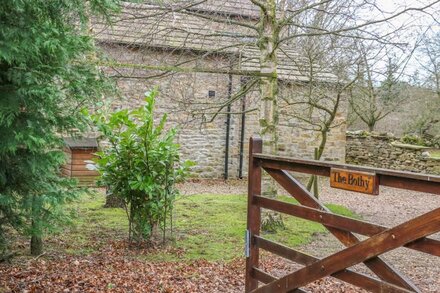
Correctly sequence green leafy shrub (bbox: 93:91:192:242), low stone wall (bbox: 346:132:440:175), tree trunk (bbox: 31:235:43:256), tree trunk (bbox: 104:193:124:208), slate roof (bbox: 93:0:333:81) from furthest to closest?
low stone wall (bbox: 346:132:440:175)
tree trunk (bbox: 104:193:124:208)
slate roof (bbox: 93:0:333:81)
green leafy shrub (bbox: 93:91:192:242)
tree trunk (bbox: 31:235:43:256)

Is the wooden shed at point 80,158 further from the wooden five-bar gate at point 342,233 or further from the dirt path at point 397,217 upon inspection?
the wooden five-bar gate at point 342,233

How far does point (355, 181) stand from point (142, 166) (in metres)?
3.83

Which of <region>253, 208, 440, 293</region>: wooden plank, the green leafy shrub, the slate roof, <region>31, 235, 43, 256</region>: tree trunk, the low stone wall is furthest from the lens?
the low stone wall

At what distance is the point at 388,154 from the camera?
54.3 feet

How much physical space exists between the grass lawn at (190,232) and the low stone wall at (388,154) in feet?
22.6

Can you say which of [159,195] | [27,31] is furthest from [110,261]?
[27,31]

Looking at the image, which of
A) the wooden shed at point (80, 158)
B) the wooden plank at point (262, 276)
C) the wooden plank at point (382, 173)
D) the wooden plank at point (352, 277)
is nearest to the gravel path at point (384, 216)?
the wooden plank at point (262, 276)

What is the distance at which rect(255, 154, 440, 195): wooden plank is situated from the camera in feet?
7.43

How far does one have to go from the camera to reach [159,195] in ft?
20.0

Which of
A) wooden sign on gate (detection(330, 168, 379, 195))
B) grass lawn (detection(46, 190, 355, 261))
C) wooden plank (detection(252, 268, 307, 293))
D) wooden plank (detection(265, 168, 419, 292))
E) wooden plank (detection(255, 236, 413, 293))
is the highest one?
wooden sign on gate (detection(330, 168, 379, 195))

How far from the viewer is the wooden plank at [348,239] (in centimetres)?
257

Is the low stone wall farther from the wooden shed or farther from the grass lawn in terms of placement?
the wooden shed

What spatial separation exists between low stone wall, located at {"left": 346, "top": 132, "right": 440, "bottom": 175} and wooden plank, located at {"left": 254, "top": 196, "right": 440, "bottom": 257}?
13545 millimetres

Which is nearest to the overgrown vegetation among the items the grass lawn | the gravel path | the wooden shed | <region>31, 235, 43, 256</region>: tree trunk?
the grass lawn
